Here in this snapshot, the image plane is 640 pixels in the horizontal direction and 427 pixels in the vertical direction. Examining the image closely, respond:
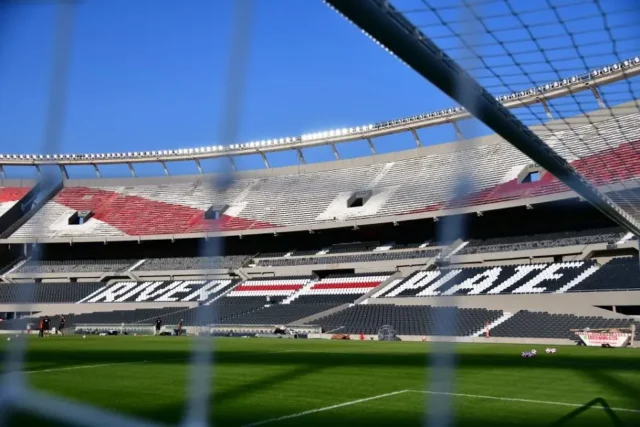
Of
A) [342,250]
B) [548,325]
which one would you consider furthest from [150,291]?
[548,325]

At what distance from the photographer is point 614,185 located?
7.04 metres

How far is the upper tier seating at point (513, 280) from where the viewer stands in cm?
2212

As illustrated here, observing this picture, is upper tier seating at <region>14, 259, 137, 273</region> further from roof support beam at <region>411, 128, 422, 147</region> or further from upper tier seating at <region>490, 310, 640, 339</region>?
upper tier seating at <region>490, 310, 640, 339</region>

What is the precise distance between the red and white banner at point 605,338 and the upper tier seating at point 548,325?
0.84m

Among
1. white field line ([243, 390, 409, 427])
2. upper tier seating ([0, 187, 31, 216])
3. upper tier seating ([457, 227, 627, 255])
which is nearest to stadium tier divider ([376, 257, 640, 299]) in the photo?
upper tier seating ([457, 227, 627, 255])

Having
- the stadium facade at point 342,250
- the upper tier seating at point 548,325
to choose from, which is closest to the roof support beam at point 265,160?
the stadium facade at point 342,250

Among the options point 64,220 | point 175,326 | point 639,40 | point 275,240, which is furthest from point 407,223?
point 639,40

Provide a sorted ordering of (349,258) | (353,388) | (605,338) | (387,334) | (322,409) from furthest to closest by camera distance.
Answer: (349,258)
(387,334)
(605,338)
(353,388)
(322,409)

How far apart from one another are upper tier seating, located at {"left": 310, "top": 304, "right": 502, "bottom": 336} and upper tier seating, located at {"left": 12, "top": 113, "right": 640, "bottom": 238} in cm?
507

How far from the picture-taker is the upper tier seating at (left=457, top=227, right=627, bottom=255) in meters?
24.0

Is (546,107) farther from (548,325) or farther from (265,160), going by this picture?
(265,160)

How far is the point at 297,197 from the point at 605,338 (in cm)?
2223

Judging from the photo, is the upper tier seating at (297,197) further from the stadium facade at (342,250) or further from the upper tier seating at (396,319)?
the upper tier seating at (396,319)

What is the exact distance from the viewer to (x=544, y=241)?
2594cm
